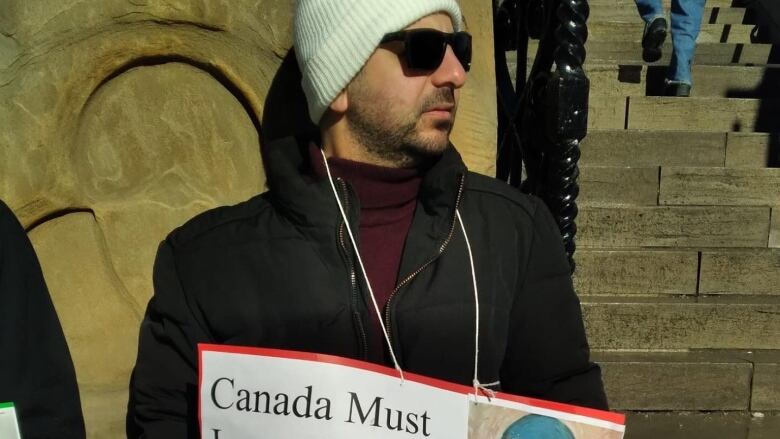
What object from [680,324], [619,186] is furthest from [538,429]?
[619,186]

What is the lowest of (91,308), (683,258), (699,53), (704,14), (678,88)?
(91,308)

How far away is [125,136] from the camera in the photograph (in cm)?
232

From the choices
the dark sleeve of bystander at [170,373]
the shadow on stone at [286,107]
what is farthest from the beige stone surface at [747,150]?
the dark sleeve of bystander at [170,373]

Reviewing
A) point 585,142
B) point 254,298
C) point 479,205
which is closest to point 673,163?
point 585,142

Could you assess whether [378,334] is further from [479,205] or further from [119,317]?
[119,317]

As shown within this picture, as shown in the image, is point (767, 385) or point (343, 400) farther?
point (767, 385)

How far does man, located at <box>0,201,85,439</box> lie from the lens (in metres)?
1.62

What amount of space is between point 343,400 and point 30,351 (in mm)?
649

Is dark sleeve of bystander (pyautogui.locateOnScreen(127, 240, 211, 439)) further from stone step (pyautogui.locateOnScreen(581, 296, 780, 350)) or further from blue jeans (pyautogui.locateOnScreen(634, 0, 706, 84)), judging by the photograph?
blue jeans (pyautogui.locateOnScreen(634, 0, 706, 84))

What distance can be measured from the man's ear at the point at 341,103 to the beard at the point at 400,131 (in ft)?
0.07

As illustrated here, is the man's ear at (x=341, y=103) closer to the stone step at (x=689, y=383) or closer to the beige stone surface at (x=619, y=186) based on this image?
the stone step at (x=689, y=383)

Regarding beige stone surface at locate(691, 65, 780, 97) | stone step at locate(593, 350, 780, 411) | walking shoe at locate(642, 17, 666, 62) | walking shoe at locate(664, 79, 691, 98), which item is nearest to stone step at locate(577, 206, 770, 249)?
stone step at locate(593, 350, 780, 411)

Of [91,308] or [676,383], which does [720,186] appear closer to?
[676,383]

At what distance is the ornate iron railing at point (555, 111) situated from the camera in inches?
97.2
